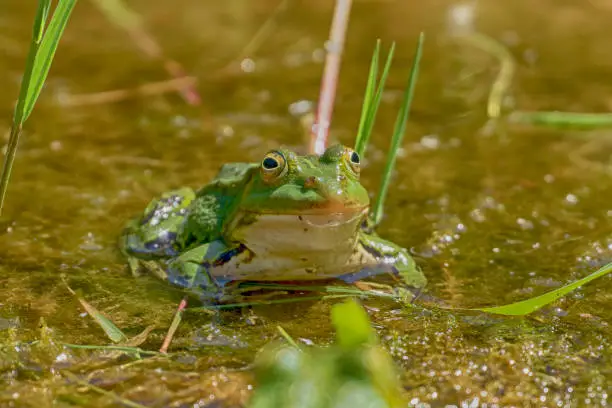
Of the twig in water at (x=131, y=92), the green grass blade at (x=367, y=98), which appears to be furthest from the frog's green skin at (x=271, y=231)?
the twig in water at (x=131, y=92)

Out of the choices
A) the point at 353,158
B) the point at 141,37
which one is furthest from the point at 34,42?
the point at 141,37

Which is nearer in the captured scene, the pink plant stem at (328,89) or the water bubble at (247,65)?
the pink plant stem at (328,89)

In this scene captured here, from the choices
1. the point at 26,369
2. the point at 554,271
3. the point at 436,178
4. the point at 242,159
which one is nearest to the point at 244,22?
the point at 242,159

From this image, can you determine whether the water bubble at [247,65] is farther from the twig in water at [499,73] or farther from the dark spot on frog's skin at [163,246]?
the dark spot on frog's skin at [163,246]

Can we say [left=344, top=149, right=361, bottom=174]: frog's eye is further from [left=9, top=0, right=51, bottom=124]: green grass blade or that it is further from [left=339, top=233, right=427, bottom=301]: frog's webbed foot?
[left=9, top=0, right=51, bottom=124]: green grass blade

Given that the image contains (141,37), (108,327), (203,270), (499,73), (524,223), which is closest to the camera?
(108,327)

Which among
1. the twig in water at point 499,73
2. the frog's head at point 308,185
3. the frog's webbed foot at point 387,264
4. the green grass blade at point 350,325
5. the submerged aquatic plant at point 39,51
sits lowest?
the frog's webbed foot at point 387,264

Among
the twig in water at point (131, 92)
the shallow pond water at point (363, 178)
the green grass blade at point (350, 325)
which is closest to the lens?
the green grass blade at point (350, 325)

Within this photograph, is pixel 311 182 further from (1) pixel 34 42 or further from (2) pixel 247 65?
(2) pixel 247 65
